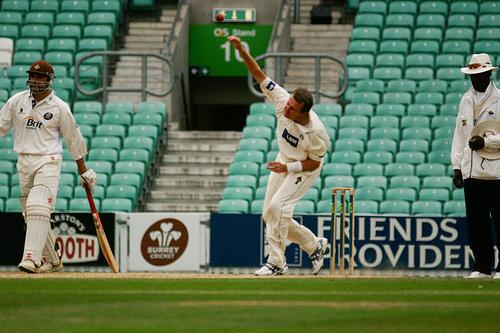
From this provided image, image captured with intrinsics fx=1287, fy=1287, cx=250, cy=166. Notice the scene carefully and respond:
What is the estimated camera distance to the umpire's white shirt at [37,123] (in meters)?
11.6

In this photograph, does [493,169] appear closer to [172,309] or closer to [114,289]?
[114,289]

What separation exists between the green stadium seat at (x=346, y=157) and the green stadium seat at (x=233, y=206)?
1.56 metres

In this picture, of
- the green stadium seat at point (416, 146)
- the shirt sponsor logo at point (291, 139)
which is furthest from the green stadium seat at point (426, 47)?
the shirt sponsor logo at point (291, 139)

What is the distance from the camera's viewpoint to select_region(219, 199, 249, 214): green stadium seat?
55.0 ft

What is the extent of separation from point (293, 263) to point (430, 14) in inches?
285

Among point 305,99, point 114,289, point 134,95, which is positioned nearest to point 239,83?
point 134,95

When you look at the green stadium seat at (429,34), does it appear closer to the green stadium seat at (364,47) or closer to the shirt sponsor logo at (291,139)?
the green stadium seat at (364,47)

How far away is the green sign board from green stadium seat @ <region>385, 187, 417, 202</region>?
6542 mm

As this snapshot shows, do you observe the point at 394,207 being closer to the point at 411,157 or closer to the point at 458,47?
the point at 411,157

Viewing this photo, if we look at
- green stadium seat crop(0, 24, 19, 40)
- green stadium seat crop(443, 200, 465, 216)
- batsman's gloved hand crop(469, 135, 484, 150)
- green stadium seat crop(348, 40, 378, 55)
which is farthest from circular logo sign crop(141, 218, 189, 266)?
green stadium seat crop(0, 24, 19, 40)

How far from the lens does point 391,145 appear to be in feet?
58.5

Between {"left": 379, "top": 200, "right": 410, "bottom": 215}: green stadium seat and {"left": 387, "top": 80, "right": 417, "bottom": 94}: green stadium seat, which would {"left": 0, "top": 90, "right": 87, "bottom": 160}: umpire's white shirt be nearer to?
{"left": 379, "top": 200, "right": 410, "bottom": 215}: green stadium seat

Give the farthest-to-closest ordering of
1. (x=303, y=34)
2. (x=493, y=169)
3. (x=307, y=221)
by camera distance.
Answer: (x=303, y=34) → (x=307, y=221) → (x=493, y=169)

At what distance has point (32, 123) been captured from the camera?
1165 centimetres
